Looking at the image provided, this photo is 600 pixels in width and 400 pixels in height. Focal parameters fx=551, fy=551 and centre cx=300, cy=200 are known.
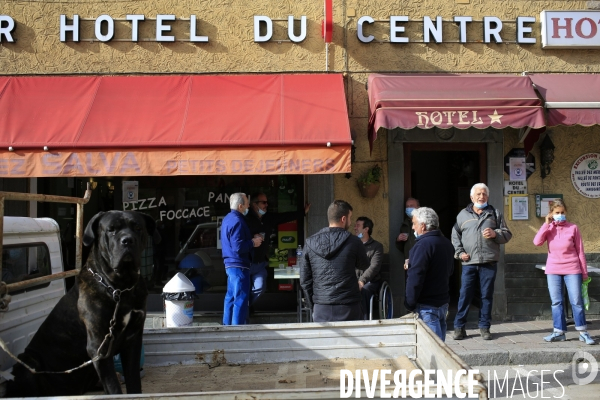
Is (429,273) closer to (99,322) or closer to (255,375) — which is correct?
(255,375)

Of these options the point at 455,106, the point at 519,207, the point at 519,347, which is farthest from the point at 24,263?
the point at 519,207

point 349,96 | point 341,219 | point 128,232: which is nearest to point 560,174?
point 349,96

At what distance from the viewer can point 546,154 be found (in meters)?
7.84

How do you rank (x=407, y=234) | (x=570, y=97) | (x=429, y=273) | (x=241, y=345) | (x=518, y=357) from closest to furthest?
(x=241, y=345) → (x=429, y=273) → (x=518, y=357) → (x=570, y=97) → (x=407, y=234)

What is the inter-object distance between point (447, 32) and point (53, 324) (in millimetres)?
6888

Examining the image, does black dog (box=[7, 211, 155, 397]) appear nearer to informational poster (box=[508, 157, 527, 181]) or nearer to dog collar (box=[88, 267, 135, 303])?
dog collar (box=[88, 267, 135, 303])

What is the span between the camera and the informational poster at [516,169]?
26.1 feet

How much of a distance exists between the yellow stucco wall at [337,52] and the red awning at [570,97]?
12.6 inches

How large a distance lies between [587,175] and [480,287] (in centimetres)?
263

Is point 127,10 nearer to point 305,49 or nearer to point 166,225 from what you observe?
point 305,49

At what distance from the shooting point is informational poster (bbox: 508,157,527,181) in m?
7.95

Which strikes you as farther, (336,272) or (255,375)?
(336,272)

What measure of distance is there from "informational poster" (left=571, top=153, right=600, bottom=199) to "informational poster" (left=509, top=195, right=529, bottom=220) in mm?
790

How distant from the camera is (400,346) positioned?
3490 mm
